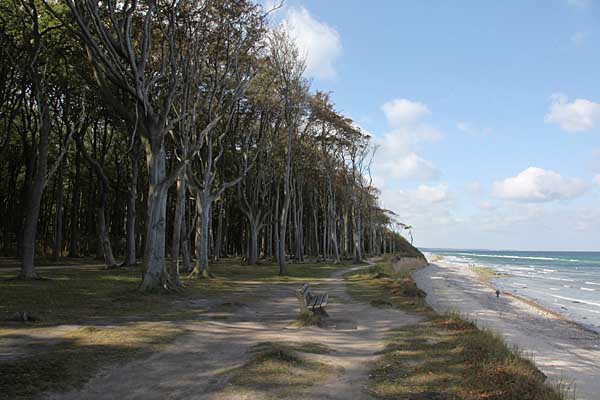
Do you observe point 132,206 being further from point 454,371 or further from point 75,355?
point 454,371

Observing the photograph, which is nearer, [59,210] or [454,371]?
[454,371]

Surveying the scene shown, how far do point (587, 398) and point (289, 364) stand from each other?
5.03 meters

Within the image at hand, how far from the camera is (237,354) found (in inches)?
304

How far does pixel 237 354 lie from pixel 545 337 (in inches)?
457

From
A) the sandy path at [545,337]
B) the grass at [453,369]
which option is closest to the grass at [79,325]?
the grass at [453,369]

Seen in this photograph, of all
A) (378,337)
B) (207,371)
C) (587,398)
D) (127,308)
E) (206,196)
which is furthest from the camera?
(206,196)

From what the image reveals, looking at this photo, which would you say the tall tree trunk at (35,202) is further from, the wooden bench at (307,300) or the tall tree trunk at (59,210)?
the tall tree trunk at (59,210)

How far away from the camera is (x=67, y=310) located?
437 inches

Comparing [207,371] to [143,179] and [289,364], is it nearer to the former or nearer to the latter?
[289,364]

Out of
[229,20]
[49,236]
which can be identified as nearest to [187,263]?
[229,20]

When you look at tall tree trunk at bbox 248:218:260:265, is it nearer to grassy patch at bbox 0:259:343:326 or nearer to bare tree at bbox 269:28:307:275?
bare tree at bbox 269:28:307:275

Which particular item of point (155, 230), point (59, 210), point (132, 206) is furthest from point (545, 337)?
point (59, 210)

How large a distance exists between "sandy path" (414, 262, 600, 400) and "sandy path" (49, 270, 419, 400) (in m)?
3.28

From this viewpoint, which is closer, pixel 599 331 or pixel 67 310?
pixel 67 310
